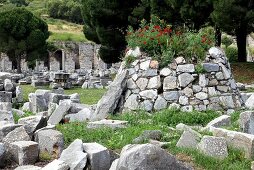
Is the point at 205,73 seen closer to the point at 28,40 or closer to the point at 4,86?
the point at 4,86

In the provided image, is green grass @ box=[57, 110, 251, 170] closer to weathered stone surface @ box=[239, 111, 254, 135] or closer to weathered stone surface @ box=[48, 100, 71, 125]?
weathered stone surface @ box=[239, 111, 254, 135]

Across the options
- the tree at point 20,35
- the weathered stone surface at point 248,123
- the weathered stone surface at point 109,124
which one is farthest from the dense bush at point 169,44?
the tree at point 20,35

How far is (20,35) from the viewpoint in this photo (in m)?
45.8

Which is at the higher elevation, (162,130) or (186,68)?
(186,68)

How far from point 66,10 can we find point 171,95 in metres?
78.7

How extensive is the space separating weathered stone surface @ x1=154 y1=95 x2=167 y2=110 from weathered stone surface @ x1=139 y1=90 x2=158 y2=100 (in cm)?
10

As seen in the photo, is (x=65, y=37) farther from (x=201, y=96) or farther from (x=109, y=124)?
(x=109, y=124)

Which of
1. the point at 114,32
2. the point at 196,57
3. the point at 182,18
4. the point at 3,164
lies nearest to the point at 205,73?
the point at 196,57

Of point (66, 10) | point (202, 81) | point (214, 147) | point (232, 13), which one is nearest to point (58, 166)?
point (214, 147)

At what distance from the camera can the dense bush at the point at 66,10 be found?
85.4 meters

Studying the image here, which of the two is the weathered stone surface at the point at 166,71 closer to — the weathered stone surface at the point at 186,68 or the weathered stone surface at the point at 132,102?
the weathered stone surface at the point at 186,68

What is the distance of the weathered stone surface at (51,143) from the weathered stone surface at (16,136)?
0.72 ft

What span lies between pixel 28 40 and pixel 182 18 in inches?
906

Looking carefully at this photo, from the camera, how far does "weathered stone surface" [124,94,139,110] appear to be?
10.4m
